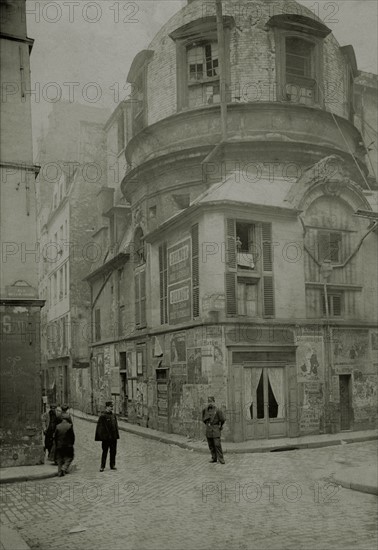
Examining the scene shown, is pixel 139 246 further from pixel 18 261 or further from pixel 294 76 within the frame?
pixel 18 261

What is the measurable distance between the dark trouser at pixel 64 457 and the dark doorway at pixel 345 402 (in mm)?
9971

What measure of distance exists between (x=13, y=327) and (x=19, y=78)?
5752mm

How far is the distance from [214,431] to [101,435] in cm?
278

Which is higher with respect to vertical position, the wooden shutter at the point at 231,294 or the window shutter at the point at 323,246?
the window shutter at the point at 323,246

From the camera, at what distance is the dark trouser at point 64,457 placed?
13.5 metres

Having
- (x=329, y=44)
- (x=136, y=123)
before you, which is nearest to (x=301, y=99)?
(x=329, y=44)

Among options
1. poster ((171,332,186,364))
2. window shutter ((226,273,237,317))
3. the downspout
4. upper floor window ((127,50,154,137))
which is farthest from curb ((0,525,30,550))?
upper floor window ((127,50,154,137))

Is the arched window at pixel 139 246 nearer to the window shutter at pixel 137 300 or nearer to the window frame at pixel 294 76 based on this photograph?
the window shutter at pixel 137 300

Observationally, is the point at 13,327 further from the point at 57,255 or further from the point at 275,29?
the point at 57,255

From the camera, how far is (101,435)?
14.1 m

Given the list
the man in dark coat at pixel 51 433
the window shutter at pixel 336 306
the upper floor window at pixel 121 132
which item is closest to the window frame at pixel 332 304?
the window shutter at pixel 336 306

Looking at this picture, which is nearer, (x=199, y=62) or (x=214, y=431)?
(x=214, y=431)

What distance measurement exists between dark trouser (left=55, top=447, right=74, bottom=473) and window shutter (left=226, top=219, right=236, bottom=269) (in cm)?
780

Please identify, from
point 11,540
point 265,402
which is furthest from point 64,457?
point 265,402
